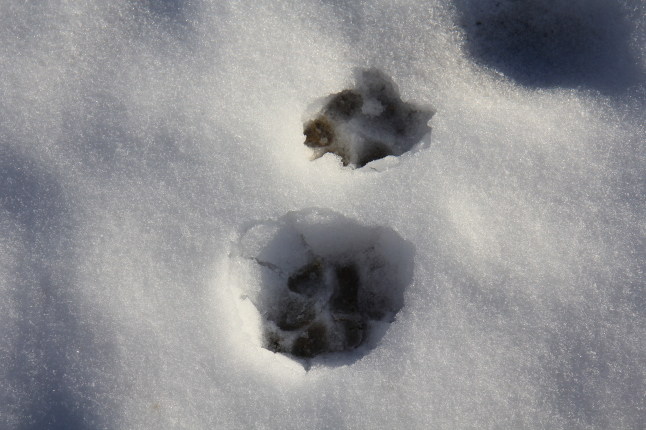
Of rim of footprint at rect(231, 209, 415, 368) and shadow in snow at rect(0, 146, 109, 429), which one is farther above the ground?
rim of footprint at rect(231, 209, 415, 368)

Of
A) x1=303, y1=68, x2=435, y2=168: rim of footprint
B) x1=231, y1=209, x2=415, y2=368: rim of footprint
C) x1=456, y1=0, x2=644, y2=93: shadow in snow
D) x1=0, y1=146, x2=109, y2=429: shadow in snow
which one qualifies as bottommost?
x1=0, y1=146, x2=109, y2=429: shadow in snow

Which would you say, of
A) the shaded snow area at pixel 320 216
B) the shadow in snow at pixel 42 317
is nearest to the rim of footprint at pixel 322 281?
the shaded snow area at pixel 320 216

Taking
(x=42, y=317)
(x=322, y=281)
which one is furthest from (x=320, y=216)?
(x=42, y=317)

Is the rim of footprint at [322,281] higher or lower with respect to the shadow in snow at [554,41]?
lower

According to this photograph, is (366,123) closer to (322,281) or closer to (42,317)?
(322,281)

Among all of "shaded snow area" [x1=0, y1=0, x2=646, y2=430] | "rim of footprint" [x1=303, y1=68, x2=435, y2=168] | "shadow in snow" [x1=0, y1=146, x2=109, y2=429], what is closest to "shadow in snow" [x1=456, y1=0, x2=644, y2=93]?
"shaded snow area" [x1=0, y1=0, x2=646, y2=430]

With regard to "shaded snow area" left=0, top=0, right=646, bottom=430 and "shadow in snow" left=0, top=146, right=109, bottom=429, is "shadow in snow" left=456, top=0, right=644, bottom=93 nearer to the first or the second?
"shaded snow area" left=0, top=0, right=646, bottom=430

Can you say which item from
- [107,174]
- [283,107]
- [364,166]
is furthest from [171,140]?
[364,166]

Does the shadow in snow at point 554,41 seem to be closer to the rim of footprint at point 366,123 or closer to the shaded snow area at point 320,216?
the shaded snow area at point 320,216
